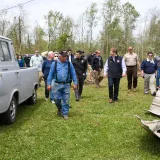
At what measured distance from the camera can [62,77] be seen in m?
7.58

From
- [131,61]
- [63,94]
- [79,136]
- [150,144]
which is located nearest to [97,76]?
[131,61]

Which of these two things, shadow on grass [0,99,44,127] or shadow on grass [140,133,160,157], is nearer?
shadow on grass [140,133,160,157]

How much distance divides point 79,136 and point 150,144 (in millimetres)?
1446

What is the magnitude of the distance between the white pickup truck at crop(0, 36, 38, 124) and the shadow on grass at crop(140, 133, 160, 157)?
9.54ft

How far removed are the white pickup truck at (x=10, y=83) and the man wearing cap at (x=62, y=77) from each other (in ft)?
2.56

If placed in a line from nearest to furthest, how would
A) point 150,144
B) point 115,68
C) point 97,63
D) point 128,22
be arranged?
point 150,144 < point 115,68 < point 97,63 < point 128,22

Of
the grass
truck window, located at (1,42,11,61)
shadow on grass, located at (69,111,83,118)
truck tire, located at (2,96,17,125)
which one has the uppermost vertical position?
truck window, located at (1,42,11,61)

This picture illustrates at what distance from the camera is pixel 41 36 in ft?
157

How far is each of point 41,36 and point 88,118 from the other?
41344 mm

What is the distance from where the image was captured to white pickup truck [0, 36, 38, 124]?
6191mm

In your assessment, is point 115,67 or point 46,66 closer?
point 115,67

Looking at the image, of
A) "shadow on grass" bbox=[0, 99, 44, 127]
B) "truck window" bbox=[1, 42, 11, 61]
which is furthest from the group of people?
"truck window" bbox=[1, 42, 11, 61]

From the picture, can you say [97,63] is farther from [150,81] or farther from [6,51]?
[6,51]

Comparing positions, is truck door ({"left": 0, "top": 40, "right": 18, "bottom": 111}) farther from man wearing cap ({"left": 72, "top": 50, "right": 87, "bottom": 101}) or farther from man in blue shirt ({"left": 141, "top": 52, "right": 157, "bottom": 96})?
man in blue shirt ({"left": 141, "top": 52, "right": 157, "bottom": 96})
